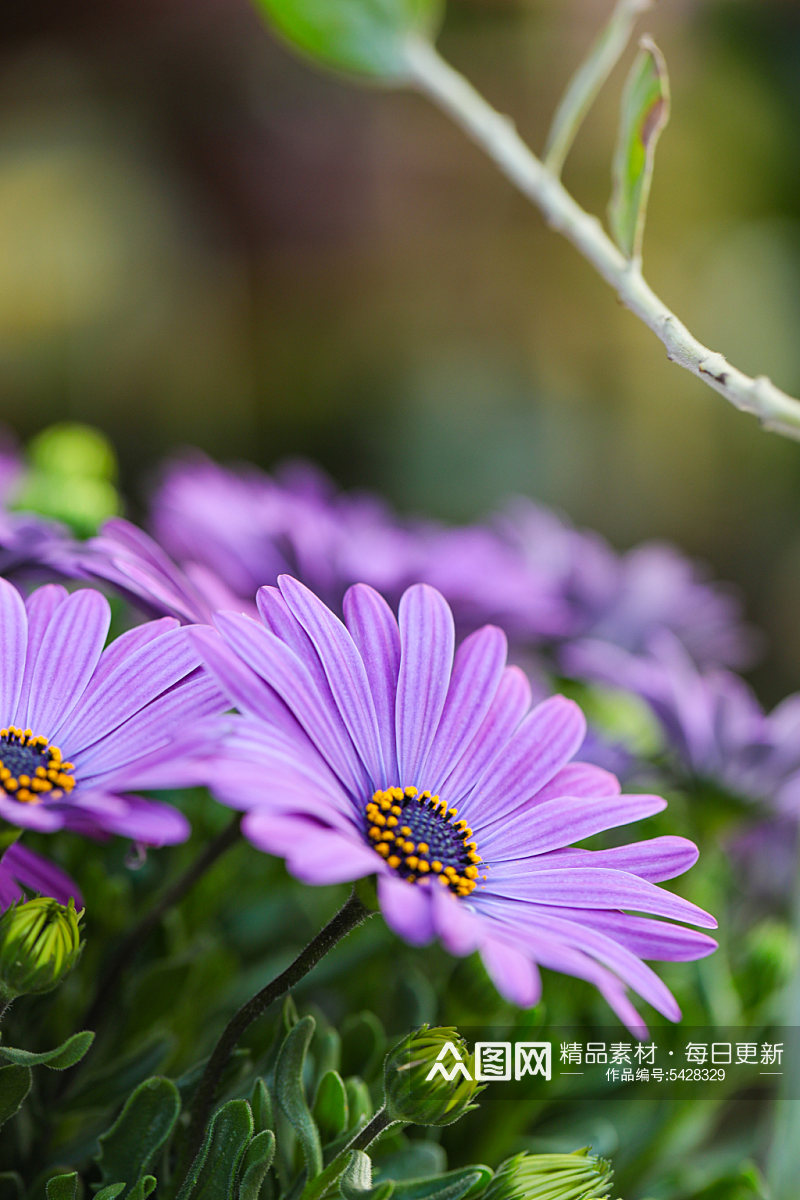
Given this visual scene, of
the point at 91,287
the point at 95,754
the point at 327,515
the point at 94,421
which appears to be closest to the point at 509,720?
the point at 95,754

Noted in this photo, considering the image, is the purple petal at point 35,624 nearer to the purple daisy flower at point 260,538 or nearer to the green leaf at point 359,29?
the purple daisy flower at point 260,538

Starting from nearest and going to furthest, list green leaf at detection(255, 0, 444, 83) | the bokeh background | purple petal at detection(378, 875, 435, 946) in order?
1. purple petal at detection(378, 875, 435, 946)
2. green leaf at detection(255, 0, 444, 83)
3. the bokeh background

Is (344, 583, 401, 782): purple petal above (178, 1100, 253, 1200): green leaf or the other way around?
above

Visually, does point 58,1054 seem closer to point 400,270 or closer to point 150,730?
point 150,730

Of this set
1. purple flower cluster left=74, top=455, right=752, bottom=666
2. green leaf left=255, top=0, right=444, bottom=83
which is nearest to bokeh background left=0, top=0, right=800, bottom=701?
purple flower cluster left=74, top=455, right=752, bottom=666

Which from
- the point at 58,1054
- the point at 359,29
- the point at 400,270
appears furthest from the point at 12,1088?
the point at 400,270

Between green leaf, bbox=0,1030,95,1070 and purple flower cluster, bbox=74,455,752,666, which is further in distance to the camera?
purple flower cluster, bbox=74,455,752,666

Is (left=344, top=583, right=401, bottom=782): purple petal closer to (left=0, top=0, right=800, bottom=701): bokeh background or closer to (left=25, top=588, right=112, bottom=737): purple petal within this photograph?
(left=25, top=588, right=112, bottom=737): purple petal
